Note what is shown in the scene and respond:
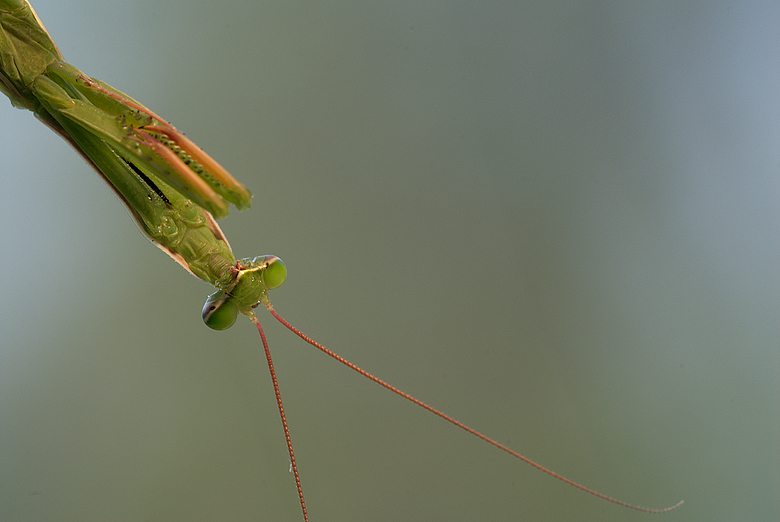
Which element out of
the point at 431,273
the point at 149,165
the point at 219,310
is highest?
the point at 149,165

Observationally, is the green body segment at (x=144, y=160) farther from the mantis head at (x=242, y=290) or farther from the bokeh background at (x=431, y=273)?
the bokeh background at (x=431, y=273)

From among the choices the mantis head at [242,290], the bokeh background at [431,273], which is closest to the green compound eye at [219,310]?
the mantis head at [242,290]

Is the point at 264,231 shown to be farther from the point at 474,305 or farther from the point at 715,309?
the point at 715,309

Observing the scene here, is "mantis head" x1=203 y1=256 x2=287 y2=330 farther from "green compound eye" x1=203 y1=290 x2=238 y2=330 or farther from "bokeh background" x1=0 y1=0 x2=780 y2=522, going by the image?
"bokeh background" x1=0 y1=0 x2=780 y2=522

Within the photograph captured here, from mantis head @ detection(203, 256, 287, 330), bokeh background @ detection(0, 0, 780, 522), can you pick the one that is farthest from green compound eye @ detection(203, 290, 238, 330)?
bokeh background @ detection(0, 0, 780, 522)

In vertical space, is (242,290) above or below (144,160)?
below

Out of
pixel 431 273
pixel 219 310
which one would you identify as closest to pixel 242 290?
pixel 219 310

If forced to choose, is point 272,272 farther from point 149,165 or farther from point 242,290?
point 149,165

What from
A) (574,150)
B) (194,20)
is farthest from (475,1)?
(194,20)
